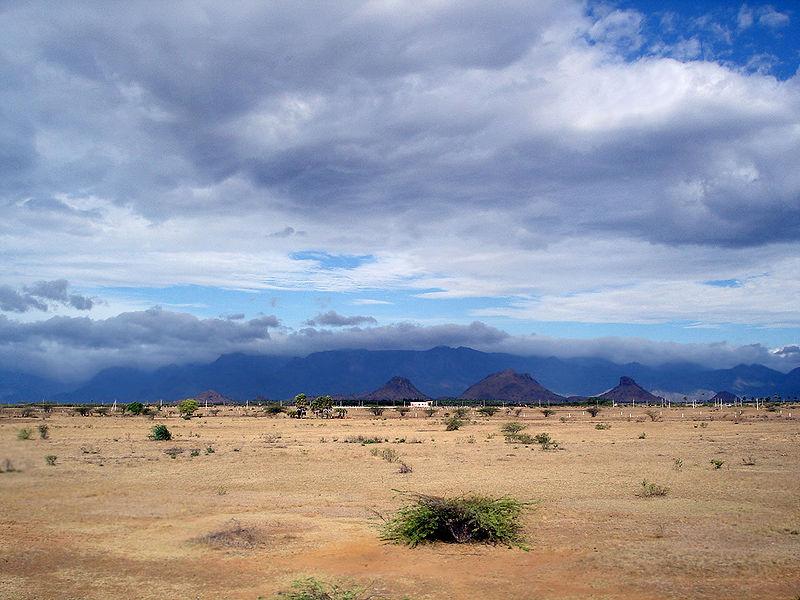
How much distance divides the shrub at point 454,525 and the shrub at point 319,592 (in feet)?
12.8

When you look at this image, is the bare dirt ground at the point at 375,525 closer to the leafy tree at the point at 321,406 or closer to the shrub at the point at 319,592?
the shrub at the point at 319,592

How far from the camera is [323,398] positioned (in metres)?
93.6

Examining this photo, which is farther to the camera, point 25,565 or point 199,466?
point 199,466

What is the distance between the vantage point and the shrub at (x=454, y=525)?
16.4 meters

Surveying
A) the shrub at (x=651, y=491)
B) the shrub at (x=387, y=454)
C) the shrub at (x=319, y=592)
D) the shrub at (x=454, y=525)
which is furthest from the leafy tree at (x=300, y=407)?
the shrub at (x=319, y=592)

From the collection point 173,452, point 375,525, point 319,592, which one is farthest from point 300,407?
point 319,592

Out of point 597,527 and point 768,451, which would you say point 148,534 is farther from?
point 768,451

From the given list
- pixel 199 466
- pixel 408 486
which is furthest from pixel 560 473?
pixel 199 466

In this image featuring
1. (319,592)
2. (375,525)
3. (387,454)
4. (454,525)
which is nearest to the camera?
(319,592)

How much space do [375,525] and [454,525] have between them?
112 inches

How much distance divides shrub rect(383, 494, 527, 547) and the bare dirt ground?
445 mm

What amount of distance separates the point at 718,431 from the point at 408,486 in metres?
39.4

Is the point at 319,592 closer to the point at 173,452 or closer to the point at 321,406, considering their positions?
the point at 173,452

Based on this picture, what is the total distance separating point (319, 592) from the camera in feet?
36.6
